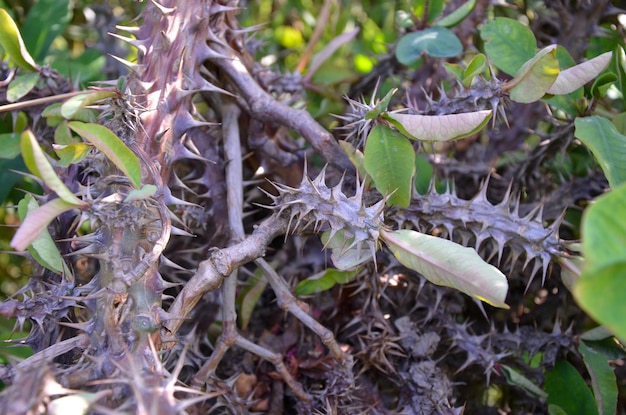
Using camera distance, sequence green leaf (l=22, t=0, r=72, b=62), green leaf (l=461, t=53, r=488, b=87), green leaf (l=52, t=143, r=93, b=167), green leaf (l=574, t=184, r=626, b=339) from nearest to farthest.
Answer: green leaf (l=574, t=184, r=626, b=339) → green leaf (l=52, t=143, r=93, b=167) → green leaf (l=461, t=53, r=488, b=87) → green leaf (l=22, t=0, r=72, b=62)

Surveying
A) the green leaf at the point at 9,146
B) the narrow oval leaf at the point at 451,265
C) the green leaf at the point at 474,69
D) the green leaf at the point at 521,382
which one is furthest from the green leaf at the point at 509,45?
the green leaf at the point at 9,146

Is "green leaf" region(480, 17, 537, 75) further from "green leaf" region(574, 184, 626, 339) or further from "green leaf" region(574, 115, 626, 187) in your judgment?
"green leaf" region(574, 184, 626, 339)

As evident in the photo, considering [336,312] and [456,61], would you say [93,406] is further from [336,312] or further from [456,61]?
[456,61]

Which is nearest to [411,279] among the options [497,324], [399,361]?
[399,361]

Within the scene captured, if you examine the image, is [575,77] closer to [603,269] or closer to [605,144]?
[605,144]

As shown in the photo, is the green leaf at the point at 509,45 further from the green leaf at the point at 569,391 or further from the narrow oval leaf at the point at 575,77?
the green leaf at the point at 569,391

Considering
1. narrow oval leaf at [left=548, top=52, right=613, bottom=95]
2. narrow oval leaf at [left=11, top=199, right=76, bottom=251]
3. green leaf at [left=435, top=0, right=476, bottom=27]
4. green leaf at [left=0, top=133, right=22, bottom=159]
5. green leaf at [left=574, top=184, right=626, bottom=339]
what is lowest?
green leaf at [left=0, top=133, right=22, bottom=159]

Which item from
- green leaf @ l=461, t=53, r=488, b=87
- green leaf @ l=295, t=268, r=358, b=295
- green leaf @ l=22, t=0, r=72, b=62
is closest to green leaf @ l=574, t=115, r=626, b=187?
green leaf @ l=461, t=53, r=488, b=87
